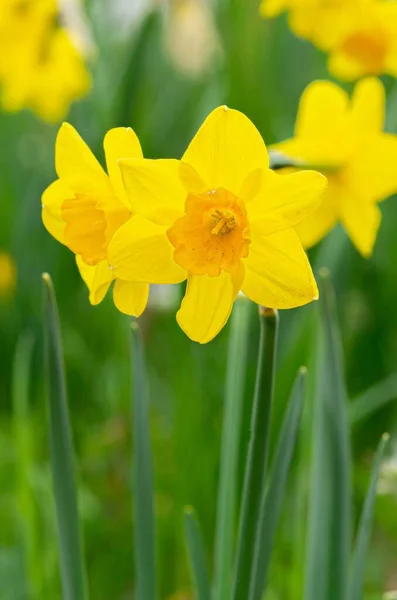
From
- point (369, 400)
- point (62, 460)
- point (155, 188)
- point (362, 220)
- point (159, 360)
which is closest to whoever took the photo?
point (155, 188)

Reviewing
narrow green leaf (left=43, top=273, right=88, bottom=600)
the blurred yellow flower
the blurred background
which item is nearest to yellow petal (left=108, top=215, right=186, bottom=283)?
narrow green leaf (left=43, top=273, right=88, bottom=600)

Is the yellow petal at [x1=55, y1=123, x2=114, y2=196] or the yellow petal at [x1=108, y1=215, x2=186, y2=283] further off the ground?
the yellow petal at [x1=55, y1=123, x2=114, y2=196]

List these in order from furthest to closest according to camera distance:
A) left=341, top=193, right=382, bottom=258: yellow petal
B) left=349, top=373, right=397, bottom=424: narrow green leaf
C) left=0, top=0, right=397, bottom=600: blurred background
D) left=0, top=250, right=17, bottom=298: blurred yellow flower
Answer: left=0, top=250, right=17, bottom=298: blurred yellow flower
left=349, top=373, right=397, bottom=424: narrow green leaf
left=0, top=0, right=397, bottom=600: blurred background
left=341, top=193, right=382, bottom=258: yellow petal

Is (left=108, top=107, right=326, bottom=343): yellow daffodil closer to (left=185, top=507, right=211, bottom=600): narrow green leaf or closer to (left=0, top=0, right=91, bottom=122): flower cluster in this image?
(left=185, top=507, right=211, bottom=600): narrow green leaf

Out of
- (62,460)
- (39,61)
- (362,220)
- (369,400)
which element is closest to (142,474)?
(62,460)

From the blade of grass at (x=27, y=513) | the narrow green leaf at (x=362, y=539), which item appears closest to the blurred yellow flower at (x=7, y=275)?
the blade of grass at (x=27, y=513)

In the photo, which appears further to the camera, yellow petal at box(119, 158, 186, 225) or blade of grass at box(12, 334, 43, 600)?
blade of grass at box(12, 334, 43, 600)

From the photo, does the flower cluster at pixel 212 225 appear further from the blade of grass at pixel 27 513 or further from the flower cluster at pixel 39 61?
the flower cluster at pixel 39 61

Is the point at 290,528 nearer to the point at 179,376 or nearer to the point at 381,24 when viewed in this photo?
the point at 179,376

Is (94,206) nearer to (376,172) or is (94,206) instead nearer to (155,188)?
(155,188)
